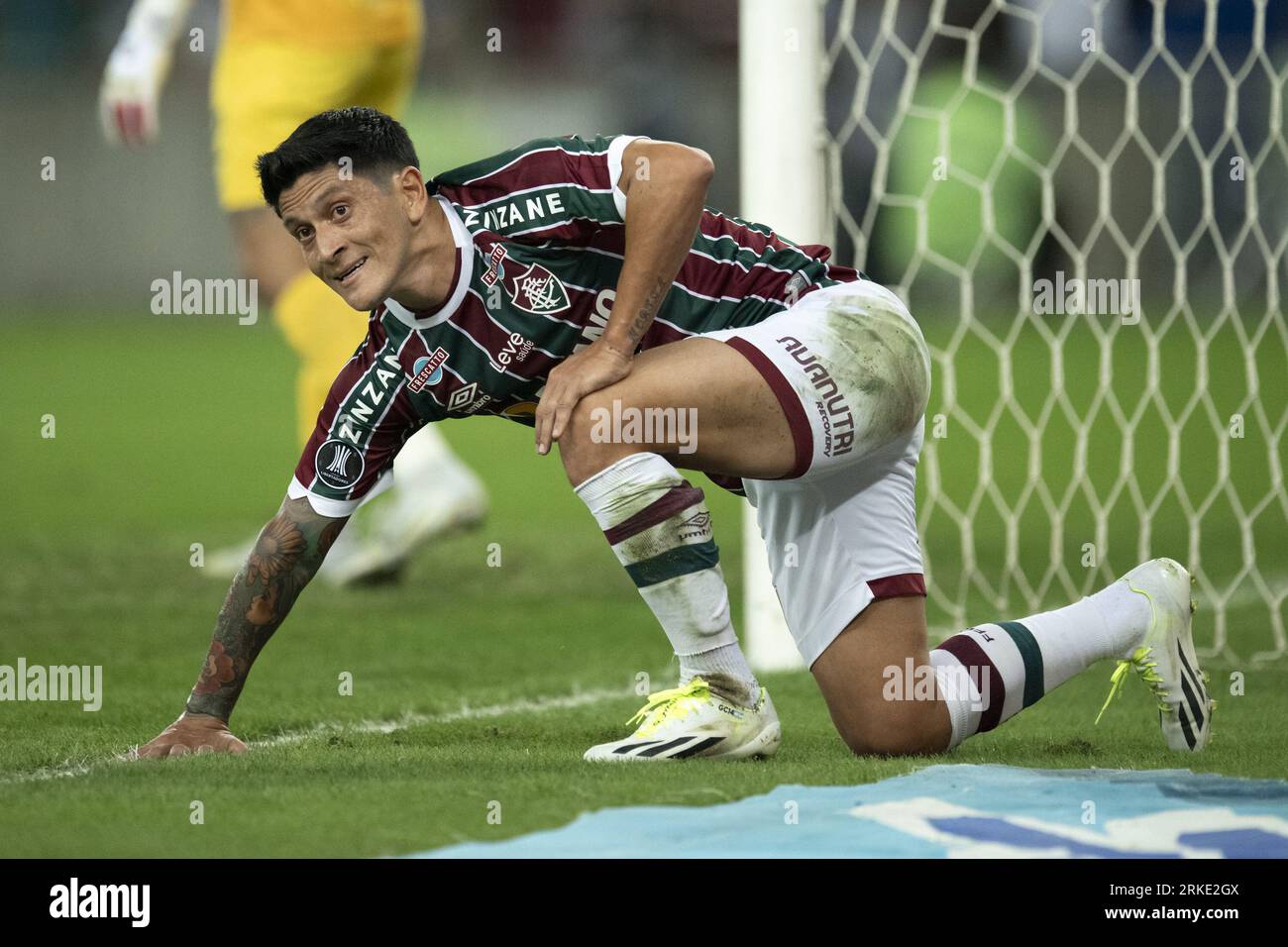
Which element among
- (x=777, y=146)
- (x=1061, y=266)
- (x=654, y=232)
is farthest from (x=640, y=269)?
(x=1061, y=266)

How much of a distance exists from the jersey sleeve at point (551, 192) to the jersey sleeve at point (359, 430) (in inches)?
11.7

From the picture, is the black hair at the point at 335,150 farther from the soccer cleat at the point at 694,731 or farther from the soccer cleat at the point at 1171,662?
the soccer cleat at the point at 1171,662

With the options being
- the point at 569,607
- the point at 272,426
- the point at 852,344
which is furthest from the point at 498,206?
the point at 272,426

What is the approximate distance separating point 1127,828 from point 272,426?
29.0ft

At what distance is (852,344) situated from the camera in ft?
10.2

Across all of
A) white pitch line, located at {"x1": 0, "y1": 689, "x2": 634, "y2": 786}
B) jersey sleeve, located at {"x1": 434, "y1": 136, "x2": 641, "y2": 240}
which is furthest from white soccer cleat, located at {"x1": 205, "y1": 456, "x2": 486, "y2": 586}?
jersey sleeve, located at {"x1": 434, "y1": 136, "x2": 641, "y2": 240}

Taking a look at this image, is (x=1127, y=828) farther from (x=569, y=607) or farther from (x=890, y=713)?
(x=569, y=607)

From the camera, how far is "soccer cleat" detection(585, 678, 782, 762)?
2994 mm

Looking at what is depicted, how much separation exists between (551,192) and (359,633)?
2.17 meters

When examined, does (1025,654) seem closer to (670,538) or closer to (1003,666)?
(1003,666)

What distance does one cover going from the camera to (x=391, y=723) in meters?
3.73

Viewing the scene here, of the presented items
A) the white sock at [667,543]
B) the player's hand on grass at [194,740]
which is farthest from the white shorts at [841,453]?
the player's hand on grass at [194,740]

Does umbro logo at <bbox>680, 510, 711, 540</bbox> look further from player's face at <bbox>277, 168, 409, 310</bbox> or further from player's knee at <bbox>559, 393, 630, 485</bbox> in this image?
player's face at <bbox>277, 168, 409, 310</bbox>

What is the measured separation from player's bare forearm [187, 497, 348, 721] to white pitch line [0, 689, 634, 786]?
6.1 inches
